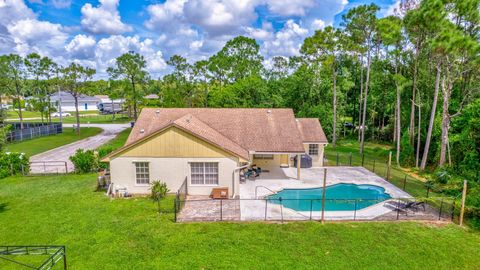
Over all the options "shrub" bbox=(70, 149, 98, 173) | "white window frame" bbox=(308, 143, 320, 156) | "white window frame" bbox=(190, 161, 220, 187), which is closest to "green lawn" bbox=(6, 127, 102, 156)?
"shrub" bbox=(70, 149, 98, 173)

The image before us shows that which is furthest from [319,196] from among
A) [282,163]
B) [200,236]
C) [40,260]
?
[40,260]

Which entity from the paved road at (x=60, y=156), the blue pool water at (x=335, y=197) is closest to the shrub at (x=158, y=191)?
the blue pool water at (x=335, y=197)

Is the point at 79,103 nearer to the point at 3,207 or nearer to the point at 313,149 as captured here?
the point at 3,207

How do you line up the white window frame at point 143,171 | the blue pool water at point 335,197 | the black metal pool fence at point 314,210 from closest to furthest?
1. the black metal pool fence at point 314,210
2. the blue pool water at point 335,197
3. the white window frame at point 143,171

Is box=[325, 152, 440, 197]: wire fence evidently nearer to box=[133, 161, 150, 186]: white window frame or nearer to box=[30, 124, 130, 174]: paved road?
box=[133, 161, 150, 186]: white window frame

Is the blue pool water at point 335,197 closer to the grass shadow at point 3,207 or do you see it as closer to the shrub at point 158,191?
the shrub at point 158,191

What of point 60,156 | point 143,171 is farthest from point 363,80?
point 60,156
